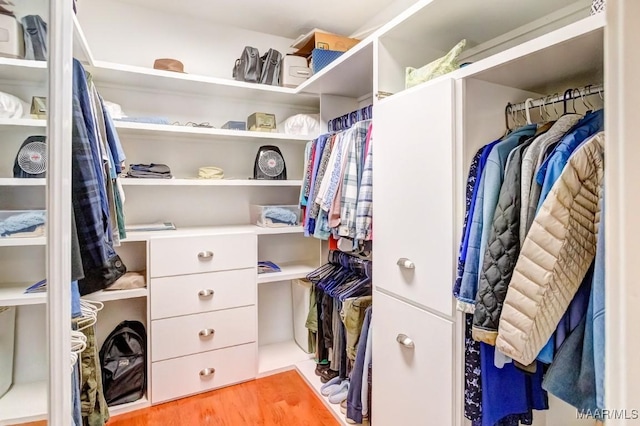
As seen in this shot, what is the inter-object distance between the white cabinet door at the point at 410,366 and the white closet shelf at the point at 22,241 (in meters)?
1.19

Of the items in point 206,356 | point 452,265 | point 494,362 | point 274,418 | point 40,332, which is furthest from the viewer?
point 206,356

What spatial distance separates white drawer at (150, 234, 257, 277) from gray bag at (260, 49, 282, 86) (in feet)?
3.54

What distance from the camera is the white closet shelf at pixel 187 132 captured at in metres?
1.97

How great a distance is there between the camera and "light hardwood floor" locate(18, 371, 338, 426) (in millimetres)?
1884

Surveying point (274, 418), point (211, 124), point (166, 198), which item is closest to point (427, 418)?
point (274, 418)

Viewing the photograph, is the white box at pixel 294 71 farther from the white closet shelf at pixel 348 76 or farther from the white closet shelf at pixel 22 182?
the white closet shelf at pixel 22 182

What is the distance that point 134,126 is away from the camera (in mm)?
1956

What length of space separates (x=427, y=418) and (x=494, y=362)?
1.32 feet

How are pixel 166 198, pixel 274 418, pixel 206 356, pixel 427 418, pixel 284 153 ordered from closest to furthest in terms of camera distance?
pixel 427 418
pixel 274 418
pixel 206 356
pixel 166 198
pixel 284 153

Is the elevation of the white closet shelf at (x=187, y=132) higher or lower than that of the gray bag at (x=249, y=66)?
lower

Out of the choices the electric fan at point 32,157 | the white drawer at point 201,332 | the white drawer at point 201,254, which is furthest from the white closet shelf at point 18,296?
the white drawer at point 201,332

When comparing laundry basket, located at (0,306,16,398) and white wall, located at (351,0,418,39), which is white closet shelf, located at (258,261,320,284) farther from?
white wall, located at (351,0,418,39)

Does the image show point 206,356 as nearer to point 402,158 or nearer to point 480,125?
point 402,158

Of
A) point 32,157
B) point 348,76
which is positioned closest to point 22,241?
point 32,157
